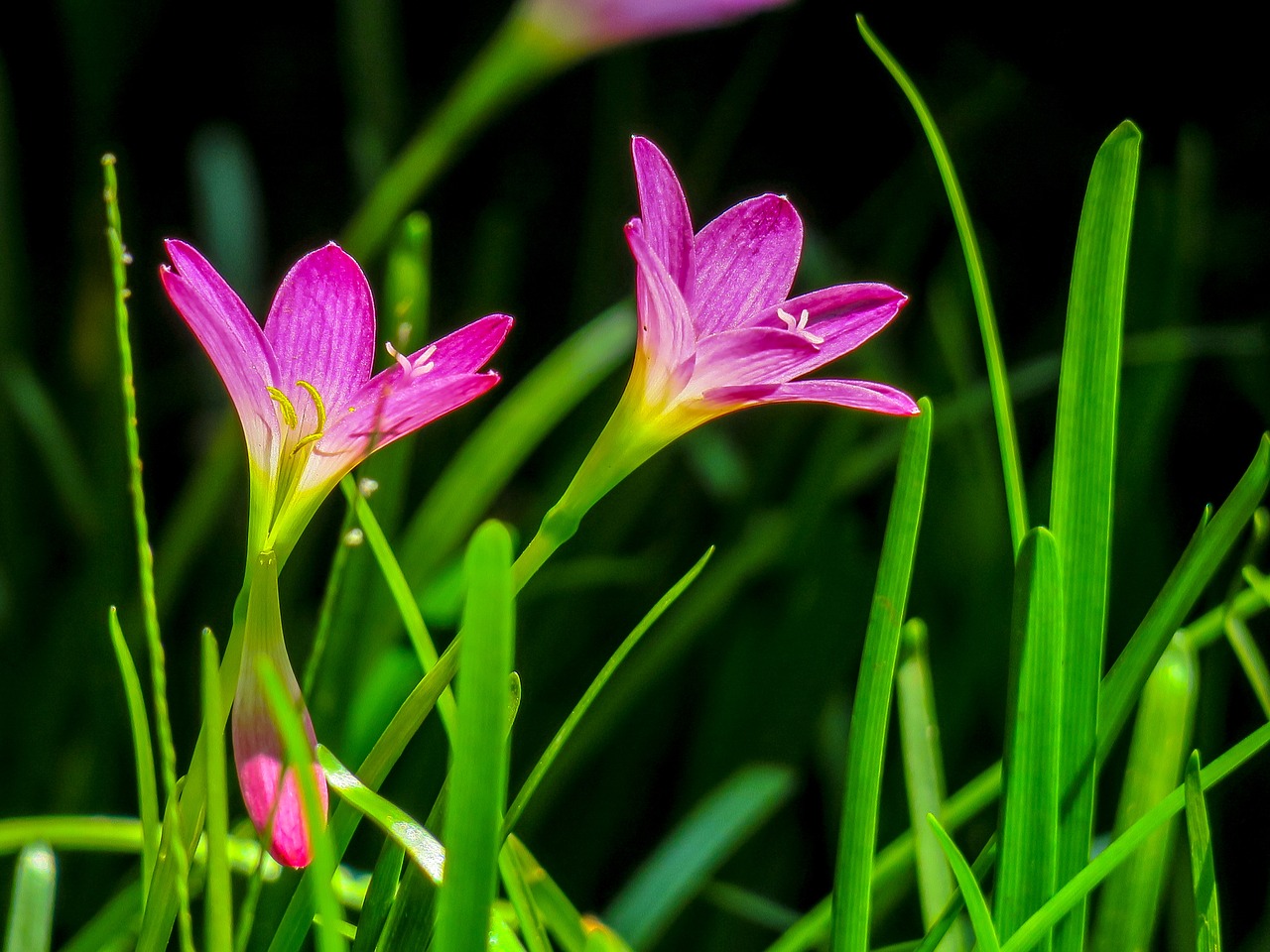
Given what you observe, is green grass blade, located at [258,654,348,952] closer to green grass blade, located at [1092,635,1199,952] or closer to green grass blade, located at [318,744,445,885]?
green grass blade, located at [318,744,445,885]

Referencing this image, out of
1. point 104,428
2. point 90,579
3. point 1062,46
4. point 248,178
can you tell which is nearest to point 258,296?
point 248,178

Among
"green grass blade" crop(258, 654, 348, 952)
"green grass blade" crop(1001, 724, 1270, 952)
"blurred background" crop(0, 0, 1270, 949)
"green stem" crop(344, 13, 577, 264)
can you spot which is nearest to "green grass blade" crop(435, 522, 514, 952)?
"green grass blade" crop(258, 654, 348, 952)

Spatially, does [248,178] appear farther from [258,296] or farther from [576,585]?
[576,585]

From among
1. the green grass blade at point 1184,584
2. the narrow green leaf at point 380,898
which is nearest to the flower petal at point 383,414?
the narrow green leaf at point 380,898

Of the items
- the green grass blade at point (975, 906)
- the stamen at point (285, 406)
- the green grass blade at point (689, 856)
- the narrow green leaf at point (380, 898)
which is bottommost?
the green grass blade at point (689, 856)

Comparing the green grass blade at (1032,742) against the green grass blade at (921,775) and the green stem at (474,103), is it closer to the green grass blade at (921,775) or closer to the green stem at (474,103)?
the green grass blade at (921,775)

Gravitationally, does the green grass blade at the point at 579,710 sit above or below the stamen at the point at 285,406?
below

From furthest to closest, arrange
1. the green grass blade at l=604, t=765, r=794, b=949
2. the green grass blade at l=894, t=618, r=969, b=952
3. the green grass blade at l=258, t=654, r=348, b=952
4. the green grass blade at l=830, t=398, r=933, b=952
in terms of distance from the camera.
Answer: the green grass blade at l=604, t=765, r=794, b=949, the green grass blade at l=894, t=618, r=969, b=952, the green grass blade at l=830, t=398, r=933, b=952, the green grass blade at l=258, t=654, r=348, b=952
